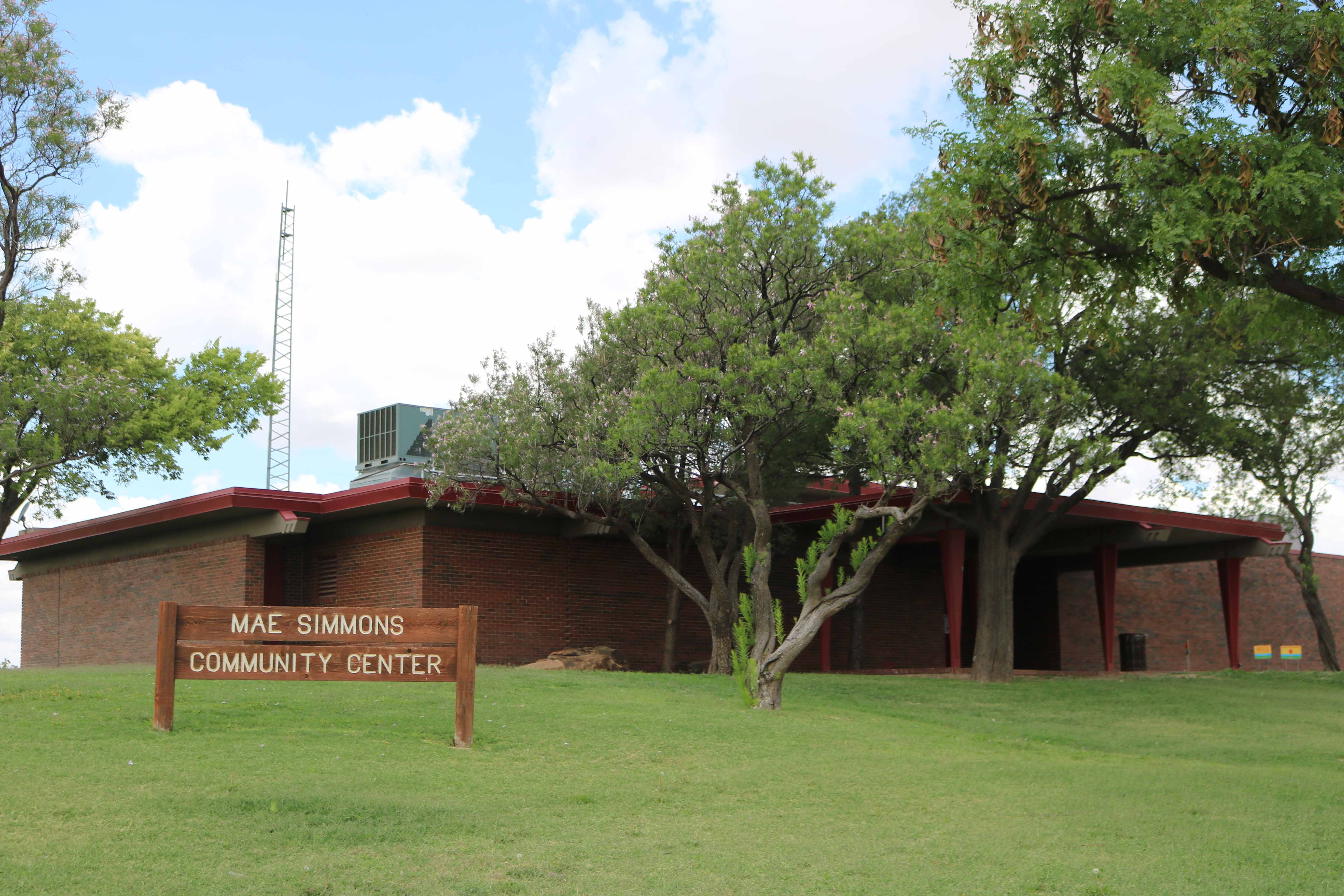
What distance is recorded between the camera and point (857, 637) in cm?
2697

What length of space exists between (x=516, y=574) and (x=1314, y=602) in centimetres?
1932

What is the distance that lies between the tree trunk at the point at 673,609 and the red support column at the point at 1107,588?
1044 cm

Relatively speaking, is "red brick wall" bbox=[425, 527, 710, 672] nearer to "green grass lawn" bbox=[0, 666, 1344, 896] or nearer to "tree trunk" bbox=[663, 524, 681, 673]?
"tree trunk" bbox=[663, 524, 681, 673]

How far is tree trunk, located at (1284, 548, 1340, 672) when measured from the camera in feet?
93.9

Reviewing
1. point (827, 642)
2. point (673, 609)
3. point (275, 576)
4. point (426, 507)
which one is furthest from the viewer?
point (827, 642)

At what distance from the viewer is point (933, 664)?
99.6 ft

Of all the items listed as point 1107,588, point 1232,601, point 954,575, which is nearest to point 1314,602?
point 1232,601

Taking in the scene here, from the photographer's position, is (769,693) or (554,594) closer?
(769,693)

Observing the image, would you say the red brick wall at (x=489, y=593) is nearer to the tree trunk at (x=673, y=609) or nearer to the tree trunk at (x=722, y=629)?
the tree trunk at (x=673, y=609)


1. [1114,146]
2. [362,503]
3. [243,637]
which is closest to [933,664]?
[362,503]

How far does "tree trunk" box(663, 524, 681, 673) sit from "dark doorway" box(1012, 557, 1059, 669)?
14381 mm

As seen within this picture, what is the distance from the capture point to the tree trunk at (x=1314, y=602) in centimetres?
2862

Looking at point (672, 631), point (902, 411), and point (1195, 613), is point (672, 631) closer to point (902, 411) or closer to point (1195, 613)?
point (902, 411)

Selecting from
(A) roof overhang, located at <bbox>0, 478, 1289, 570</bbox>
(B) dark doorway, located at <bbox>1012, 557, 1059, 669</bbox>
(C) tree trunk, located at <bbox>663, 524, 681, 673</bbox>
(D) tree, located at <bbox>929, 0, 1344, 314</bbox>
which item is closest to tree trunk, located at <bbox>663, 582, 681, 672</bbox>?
(C) tree trunk, located at <bbox>663, 524, 681, 673</bbox>
